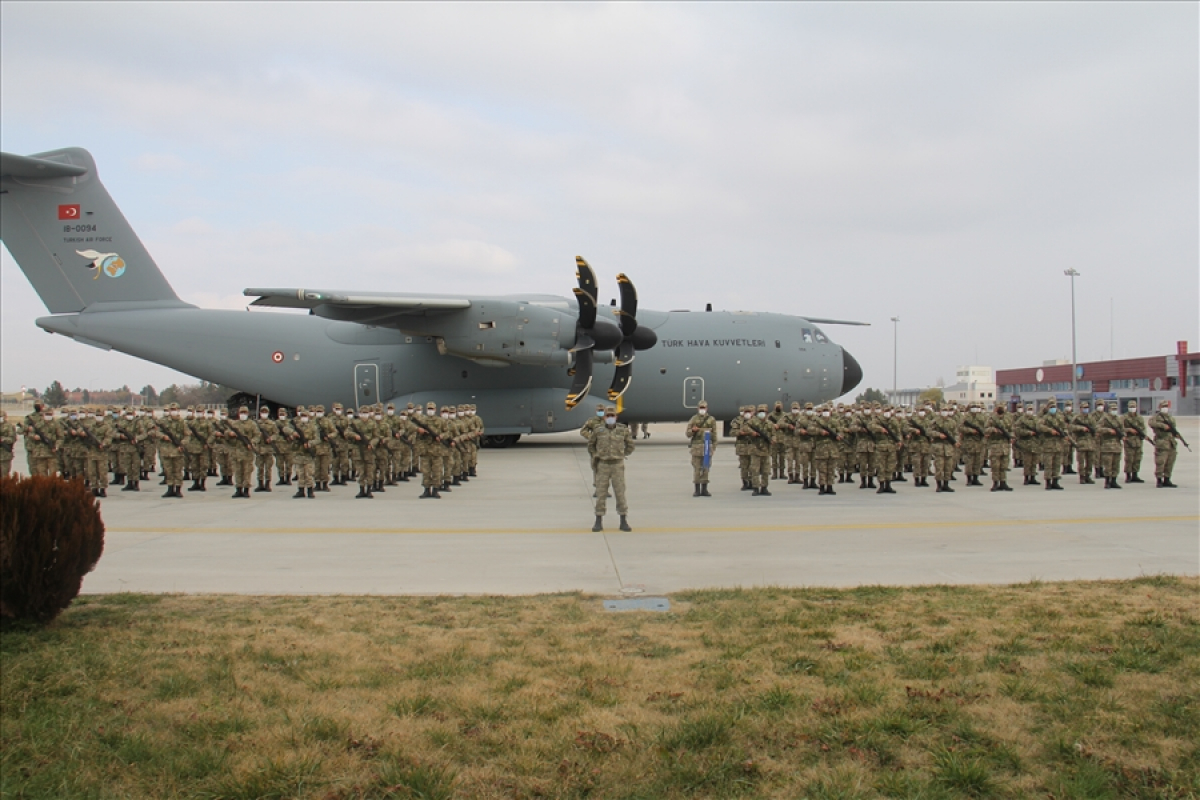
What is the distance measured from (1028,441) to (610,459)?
9.71 meters

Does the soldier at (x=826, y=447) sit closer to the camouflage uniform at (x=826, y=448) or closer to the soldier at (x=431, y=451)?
the camouflage uniform at (x=826, y=448)

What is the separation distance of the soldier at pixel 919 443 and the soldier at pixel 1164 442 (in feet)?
13.2

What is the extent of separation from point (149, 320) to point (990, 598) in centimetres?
2288

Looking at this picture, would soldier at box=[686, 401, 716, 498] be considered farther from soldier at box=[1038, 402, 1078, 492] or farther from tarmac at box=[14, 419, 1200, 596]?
soldier at box=[1038, 402, 1078, 492]

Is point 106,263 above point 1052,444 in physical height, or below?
above

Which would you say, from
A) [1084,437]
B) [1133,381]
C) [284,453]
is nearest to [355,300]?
[284,453]

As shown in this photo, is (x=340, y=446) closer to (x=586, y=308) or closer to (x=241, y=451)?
(x=241, y=451)

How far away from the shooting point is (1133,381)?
69.4m

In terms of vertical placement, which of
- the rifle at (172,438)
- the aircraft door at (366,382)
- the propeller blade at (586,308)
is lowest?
the rifle at (172,438)

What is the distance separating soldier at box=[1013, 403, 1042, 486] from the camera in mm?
16344

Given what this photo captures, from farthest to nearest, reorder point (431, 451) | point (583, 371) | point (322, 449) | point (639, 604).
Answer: point (583, 371) < point (322, 449) < point (431, 451) < point (639, 604)

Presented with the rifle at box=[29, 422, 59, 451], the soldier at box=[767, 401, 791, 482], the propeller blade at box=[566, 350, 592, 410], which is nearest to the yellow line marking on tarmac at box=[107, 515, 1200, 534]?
the soldier at box=[767, 401, 791, 482]

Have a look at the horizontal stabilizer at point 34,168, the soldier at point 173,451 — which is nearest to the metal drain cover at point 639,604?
the soldier at point 173,451

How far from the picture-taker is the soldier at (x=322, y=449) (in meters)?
15.8
